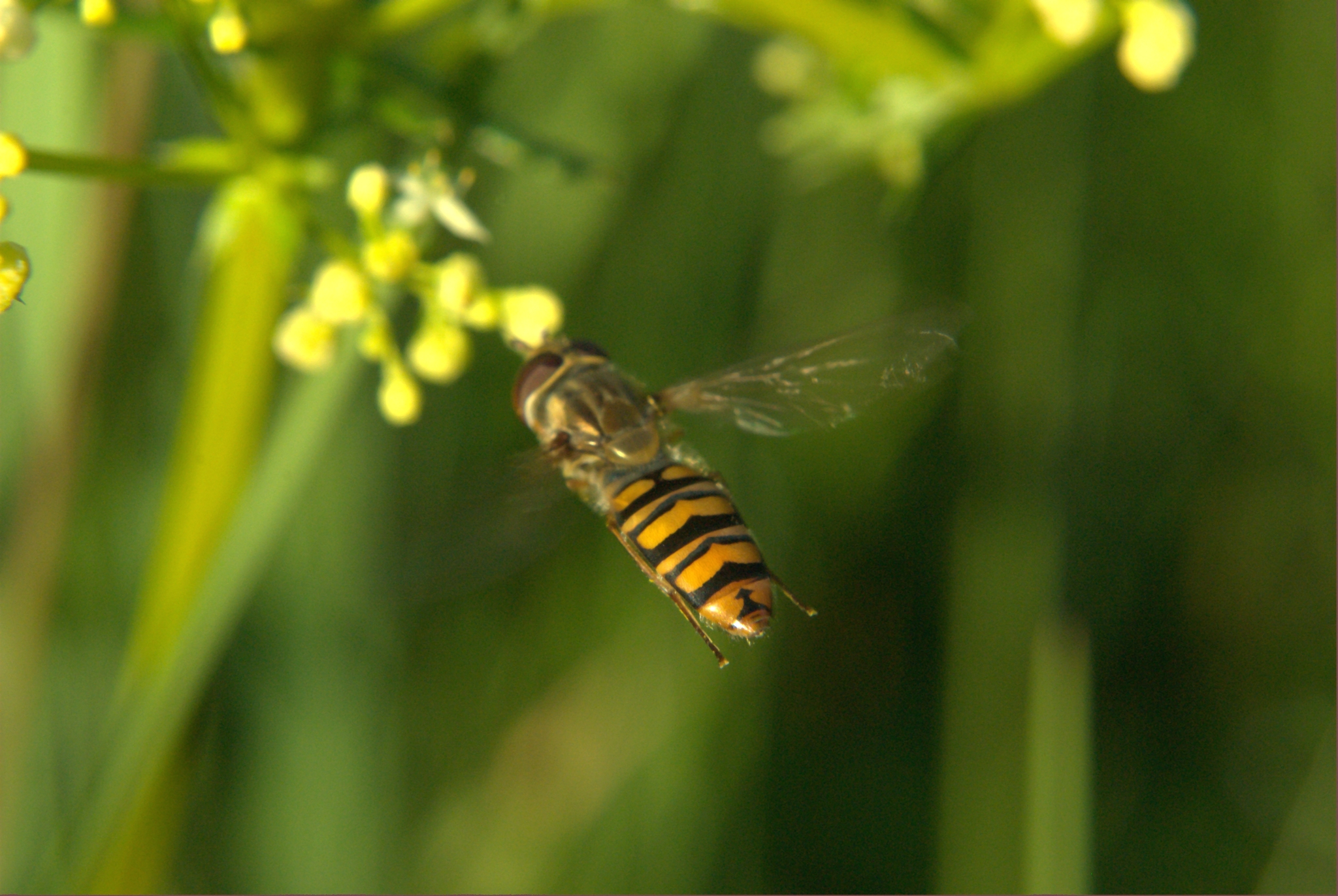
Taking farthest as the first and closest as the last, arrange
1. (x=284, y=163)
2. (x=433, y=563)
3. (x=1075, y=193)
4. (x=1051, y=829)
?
(x=1075, y=193) → (x=1051, y=829) → (x=284, y=163) → (x=433, y=563)

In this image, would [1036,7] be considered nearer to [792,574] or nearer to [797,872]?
[792,574]

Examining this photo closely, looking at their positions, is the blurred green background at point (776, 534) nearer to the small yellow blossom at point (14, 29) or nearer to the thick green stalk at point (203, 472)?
the thick green stalk at point (203, 472)

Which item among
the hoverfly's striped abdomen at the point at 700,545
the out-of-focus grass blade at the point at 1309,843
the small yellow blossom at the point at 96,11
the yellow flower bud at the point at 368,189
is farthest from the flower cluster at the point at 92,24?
the out-of-focus grass blade at the point at 1309,843

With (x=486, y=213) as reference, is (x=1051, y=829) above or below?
below

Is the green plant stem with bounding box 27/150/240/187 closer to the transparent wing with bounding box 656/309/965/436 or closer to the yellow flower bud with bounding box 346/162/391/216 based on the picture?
the yellow flower bud with bounding box 346/162/391/216

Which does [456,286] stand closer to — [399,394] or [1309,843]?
[399,394]

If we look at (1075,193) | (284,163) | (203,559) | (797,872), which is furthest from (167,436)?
(1075,193)

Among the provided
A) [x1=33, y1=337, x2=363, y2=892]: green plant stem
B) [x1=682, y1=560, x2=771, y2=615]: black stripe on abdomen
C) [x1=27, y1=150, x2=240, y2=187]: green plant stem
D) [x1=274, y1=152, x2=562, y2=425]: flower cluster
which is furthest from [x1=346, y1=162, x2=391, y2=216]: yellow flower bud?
[x1=682, y1=560, x2=771, y2=615]: black stripe on abdomen
